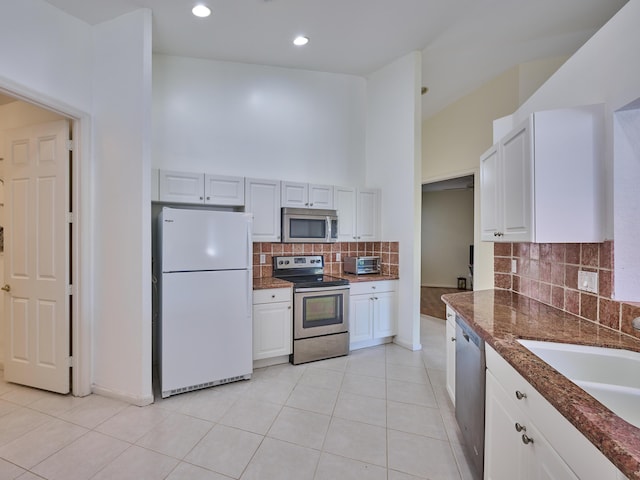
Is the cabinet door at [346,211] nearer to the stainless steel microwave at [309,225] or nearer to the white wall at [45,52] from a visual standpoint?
the stainless steel microwave at [309,225]

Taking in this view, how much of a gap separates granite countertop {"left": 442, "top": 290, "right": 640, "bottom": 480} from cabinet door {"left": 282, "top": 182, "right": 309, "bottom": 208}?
6.51 feet

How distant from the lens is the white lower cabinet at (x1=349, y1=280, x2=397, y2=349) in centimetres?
359

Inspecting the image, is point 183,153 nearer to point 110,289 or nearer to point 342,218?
point 110,289

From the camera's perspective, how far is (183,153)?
3377 mm

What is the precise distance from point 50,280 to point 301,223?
2372 mm

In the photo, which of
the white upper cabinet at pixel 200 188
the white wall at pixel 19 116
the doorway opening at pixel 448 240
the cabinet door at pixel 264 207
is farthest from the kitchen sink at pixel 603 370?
the doorway opening at pixel 448 240

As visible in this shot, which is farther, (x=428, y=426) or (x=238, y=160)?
(x=238, y=160)

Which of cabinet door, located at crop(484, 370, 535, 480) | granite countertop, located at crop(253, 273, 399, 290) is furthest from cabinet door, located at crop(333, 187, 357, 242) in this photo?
cabinet door, located at crop(484, 370, 535, 480)

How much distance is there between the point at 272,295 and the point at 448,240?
20.5 ft

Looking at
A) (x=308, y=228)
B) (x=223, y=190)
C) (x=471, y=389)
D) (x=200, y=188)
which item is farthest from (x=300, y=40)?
(x=471, y=389)

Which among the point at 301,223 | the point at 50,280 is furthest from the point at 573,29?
the point at 50,280

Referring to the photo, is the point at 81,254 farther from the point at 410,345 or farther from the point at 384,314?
the point at 410,345

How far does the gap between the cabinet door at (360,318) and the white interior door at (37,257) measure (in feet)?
8.82

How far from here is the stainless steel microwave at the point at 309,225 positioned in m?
3.53
